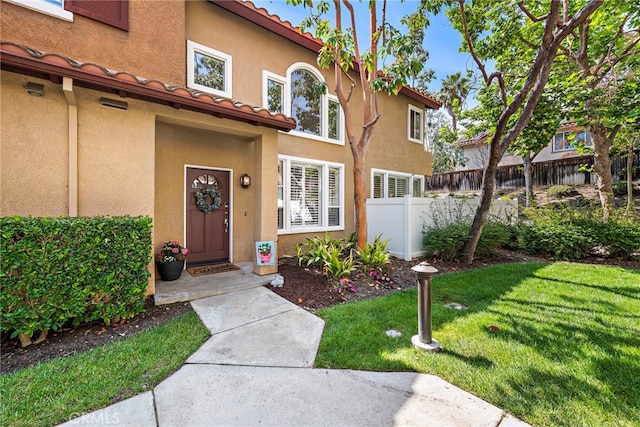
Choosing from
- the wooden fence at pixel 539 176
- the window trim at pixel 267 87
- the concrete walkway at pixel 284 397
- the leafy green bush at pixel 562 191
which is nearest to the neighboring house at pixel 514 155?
the wooden fence at pixel 539 176

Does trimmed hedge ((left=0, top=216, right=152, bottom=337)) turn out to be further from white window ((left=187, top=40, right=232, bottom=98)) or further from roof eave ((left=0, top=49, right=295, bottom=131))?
white window ((left=187, top=40, right=232, bottom=98))

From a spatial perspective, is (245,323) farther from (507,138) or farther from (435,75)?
(435,75)

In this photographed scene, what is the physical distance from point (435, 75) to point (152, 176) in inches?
1127

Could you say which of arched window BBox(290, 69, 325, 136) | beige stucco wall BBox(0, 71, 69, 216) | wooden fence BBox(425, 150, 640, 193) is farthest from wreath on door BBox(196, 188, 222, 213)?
wooden fence BBox(425, 150, 640, 193)

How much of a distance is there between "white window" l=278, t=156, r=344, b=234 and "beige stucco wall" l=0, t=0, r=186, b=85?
3545 mm

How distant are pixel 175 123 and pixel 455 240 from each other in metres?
7.82

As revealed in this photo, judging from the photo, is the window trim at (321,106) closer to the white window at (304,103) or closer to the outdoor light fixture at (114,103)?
the white window at (304,103)

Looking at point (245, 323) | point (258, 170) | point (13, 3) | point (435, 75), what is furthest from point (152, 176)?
point (435, 75)

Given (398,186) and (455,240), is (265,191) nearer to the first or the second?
(455,240)

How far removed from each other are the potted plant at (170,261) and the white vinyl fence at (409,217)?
5.84 meters

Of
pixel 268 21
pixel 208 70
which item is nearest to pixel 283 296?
pixel 208 70

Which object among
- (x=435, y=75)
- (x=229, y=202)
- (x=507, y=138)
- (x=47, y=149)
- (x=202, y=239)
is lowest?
(x=202, y=239)

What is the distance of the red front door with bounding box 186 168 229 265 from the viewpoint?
6.47 meters

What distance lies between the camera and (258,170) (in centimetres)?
607
